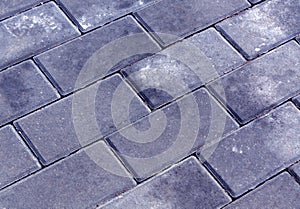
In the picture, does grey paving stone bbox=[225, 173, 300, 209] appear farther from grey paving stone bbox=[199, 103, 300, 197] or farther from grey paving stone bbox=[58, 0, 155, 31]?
grey paving stone bbox=[58, 0, 155, 31]

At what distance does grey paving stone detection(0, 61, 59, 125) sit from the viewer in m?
2.44

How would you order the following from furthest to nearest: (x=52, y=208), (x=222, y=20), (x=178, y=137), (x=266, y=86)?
(x=222, y=20)
(x=266, y=86)
(x=178, y=137)
(x=52, y=208)

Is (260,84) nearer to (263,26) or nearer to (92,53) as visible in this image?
(263,26)

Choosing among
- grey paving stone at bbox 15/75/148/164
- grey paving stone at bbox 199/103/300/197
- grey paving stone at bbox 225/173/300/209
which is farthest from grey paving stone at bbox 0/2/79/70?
grey paving stone at bbox 225/173/300/209

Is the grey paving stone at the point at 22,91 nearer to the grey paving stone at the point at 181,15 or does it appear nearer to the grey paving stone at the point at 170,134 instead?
the grey paving stone at the point at 170,134

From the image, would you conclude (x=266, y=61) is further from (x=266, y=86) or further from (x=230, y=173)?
(x=230, y=173)

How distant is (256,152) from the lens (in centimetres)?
233

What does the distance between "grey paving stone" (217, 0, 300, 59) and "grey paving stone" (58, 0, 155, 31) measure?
419 mm

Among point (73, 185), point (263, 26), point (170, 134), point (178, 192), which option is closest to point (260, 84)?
point (263, 26)

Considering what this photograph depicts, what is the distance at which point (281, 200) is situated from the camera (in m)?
2.22

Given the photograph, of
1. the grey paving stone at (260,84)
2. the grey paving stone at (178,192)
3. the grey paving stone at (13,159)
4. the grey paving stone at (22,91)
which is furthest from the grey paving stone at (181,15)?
the grey paving stone at (13,159)

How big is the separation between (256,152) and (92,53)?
2.69 feet

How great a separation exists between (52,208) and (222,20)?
3.77 ft

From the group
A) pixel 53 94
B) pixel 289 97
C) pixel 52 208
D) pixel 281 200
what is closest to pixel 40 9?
pixel 53 94
